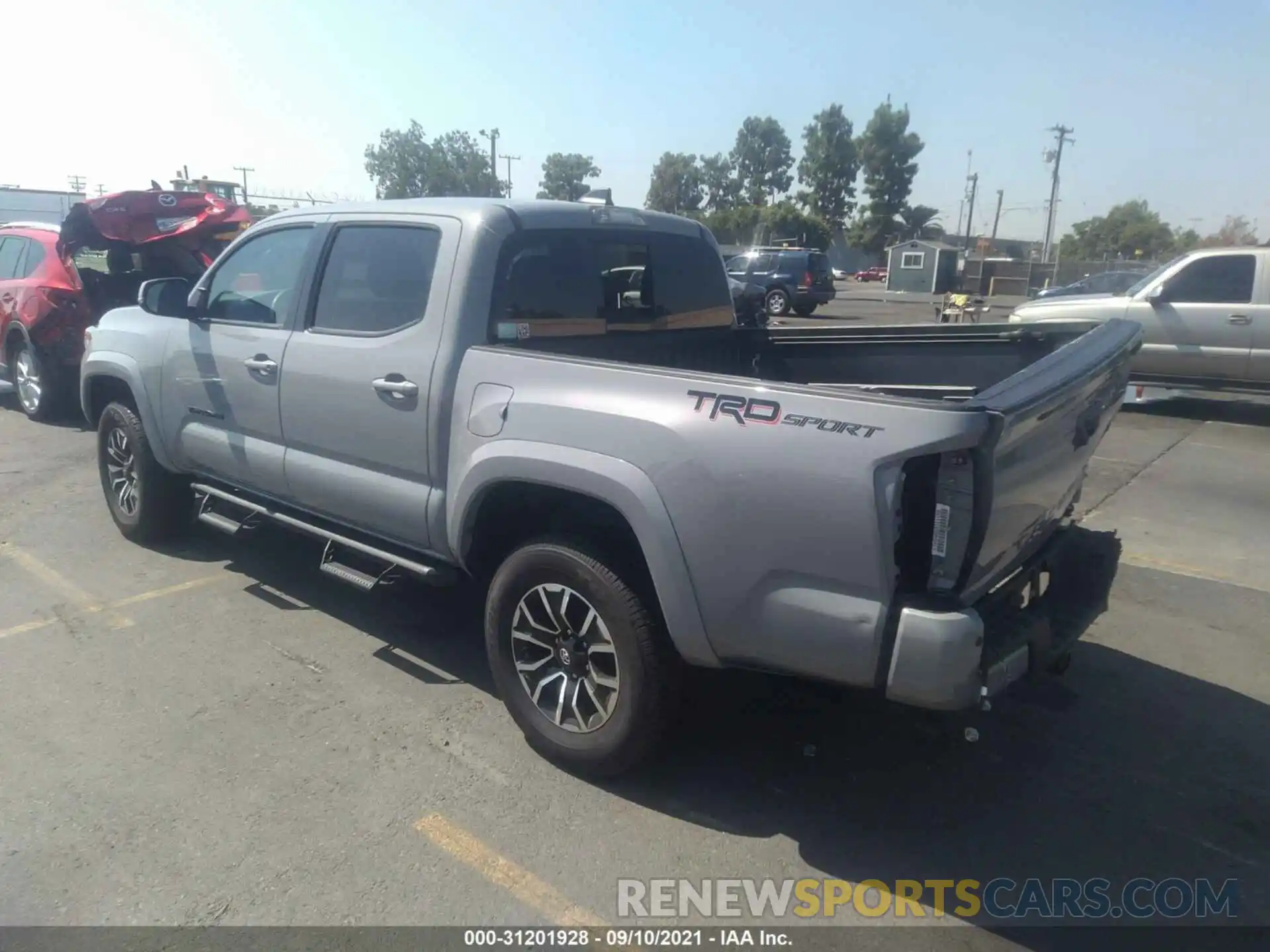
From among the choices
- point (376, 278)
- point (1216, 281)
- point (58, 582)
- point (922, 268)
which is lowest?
point (58, 582)

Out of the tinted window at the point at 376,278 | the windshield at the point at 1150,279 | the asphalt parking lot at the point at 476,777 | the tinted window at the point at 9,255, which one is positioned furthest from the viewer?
the windshield at the point at 1150,279

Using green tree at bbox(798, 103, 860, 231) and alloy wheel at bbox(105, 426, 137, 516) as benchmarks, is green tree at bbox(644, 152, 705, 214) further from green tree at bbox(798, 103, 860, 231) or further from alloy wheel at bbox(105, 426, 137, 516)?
alloy wheel at bbox(105, 426, 137, 516)

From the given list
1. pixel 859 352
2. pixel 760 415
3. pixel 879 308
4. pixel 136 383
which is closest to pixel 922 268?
pixel 879 308

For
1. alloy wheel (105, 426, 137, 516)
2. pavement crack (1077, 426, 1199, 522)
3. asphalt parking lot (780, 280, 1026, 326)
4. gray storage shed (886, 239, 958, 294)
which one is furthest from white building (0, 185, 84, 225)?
gray storage shed (886, 239, 958, 294)

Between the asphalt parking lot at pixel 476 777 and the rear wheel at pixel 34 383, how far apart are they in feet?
17.7

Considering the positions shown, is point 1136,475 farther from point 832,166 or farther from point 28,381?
point 832,166

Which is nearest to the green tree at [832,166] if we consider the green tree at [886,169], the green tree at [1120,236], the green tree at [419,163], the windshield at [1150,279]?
the green tree at [886,169]

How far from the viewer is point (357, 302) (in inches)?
165

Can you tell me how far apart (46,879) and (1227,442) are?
10.7 meters

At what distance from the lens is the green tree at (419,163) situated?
57500 millimetres

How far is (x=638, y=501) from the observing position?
9.72 feet

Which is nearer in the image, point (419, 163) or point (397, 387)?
point (397, 387)

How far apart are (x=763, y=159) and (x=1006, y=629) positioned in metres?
95.4

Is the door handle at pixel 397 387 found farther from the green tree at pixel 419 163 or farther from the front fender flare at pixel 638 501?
the green tree at pixel 419 163
